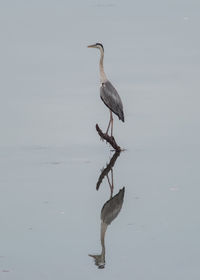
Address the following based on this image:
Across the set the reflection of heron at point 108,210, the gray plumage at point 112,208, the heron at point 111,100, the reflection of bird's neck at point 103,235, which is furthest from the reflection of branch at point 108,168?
the reflection of bird's neck at point 103,235

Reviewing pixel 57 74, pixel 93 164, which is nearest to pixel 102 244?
pixel 93 164

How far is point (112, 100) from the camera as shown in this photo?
43.8ft

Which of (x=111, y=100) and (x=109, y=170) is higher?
(x=111, y=100)

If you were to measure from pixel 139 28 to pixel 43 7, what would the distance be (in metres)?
3.94

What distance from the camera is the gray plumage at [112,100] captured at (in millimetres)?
13266

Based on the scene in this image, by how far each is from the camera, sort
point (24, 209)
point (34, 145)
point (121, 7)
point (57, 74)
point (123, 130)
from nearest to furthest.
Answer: point (24, 209) < point (34, 145) < point (123, 130) < point (57, 74) < point (121, 7)

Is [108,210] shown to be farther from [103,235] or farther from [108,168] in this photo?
[108,168]

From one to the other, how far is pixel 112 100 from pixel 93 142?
68cm

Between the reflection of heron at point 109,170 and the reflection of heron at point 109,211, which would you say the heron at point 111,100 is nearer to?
the reflection of heron at point 109,170

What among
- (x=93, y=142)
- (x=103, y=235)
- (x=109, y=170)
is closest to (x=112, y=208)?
(x=103, y=235)

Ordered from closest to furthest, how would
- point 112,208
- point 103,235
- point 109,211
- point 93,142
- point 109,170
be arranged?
point 103,235
point 109,211
point 112,208
point 109,170
point 93,142

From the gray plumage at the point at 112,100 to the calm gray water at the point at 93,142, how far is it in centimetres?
42

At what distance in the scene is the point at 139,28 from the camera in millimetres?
21328

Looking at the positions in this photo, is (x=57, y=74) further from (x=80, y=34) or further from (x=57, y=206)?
(x=57, y=206)
